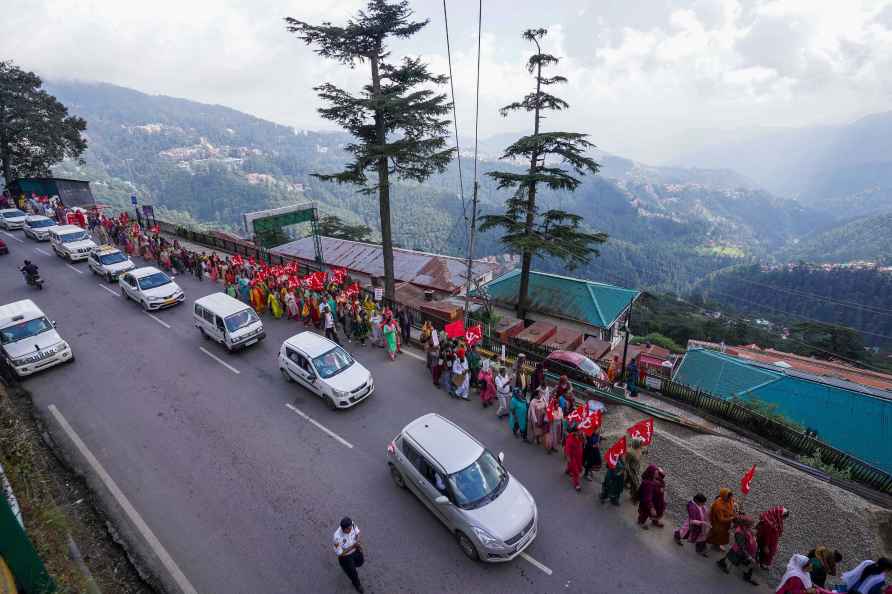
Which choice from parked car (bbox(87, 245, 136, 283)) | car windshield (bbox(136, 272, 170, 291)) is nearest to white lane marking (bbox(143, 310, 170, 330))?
car windshield (bbox(136, 272, 170, 291))

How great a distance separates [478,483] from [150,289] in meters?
17.6

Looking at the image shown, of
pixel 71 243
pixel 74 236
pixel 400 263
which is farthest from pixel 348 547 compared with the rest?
pixel 400 263

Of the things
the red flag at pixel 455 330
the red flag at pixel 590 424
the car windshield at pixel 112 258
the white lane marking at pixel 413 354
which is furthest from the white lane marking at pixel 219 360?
the red flag at pixel 590 424

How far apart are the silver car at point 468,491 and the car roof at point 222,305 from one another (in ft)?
30.8

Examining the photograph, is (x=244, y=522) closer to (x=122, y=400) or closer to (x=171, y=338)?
(x=122, y=400)

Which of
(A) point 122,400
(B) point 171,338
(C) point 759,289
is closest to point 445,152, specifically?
(B) point 171,338

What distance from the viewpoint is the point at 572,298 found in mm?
29906

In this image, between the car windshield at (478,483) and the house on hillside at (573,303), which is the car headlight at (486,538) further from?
the house on hillside at (573,303)

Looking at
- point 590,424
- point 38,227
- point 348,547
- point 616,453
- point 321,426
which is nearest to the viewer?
point 348,547

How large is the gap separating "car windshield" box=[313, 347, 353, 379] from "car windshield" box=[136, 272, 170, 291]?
11.4 m

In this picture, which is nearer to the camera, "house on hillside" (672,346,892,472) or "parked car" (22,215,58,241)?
"house on hillside" (672,346,892,472)

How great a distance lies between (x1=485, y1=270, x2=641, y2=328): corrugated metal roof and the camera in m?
28.6

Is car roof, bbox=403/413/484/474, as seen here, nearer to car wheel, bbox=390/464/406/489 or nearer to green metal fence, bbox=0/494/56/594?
car wheel, bbox=390/464/406/489

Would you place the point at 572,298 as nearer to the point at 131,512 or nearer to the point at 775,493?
the point at 775,493
